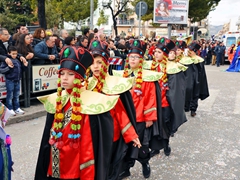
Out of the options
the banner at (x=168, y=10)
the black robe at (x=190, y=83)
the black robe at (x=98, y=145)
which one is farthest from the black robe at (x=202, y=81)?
the banner at (x=168, y=10)

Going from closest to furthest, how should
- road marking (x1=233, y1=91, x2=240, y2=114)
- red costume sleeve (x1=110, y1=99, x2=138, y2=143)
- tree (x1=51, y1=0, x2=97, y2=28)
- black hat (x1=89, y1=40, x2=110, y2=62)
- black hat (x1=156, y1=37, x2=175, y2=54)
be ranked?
red costume sleeve (x1=110, y1=99, x2=138, y2=143) < black hat (x1=89, y1=40, x2=110, y2=62) < black hat (x1=156, y1=37, x2=175, y2=54) < road marking (x1=233, y1=91, x2=240, y2=114) < tree (x1=51, y1=0, x2=97, y2=28)

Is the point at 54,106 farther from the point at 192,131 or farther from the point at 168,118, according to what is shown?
the point at 192,131

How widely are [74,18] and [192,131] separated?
30931 mm

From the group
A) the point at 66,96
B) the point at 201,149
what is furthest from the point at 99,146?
the point at 201,149

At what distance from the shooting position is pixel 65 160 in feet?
8.04

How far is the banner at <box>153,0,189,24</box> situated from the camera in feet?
58.5

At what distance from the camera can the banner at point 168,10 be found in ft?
58.5

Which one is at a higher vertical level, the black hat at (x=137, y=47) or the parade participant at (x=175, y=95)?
the black hat at (x=137, y=47)

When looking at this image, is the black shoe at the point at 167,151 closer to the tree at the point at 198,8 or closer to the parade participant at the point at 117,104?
the parade participant at the point at 117,104

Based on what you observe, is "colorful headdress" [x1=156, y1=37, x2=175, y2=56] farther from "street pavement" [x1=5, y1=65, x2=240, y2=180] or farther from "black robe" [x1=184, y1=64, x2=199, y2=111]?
"black robe" [x1=184, y1=64, x2=199, y2=111]

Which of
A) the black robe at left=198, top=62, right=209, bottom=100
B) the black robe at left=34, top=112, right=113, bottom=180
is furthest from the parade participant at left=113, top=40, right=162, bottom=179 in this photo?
the black robe at left=198, top=62, right=209, bottom=100

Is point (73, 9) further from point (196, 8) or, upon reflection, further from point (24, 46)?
point (24, 46)

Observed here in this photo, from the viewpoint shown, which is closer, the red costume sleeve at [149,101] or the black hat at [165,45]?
the red costume sleeve at [149,101]

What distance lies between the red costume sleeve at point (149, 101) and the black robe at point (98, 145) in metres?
1.25
